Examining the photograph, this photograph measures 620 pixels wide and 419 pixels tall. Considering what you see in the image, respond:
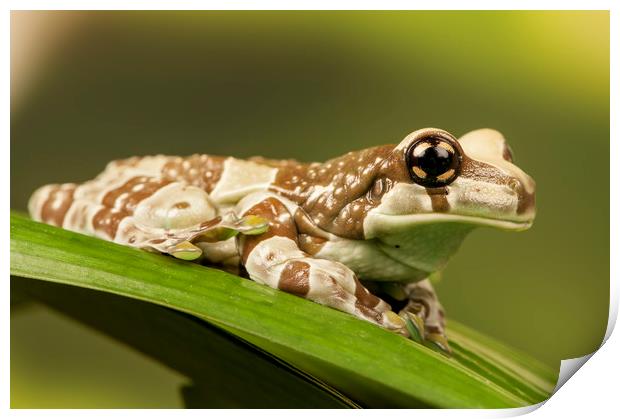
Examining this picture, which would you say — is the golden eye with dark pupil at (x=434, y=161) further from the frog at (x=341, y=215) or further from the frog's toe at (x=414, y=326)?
the frog's toe at (x=414, y=326)

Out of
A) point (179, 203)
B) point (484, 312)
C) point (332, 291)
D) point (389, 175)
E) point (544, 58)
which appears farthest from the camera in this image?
point (484, 312)

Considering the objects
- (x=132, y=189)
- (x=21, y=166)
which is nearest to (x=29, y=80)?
(x=21, y=166)

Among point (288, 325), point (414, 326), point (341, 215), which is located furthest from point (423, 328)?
point (288, 325)

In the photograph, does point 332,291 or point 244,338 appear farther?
point 332,291

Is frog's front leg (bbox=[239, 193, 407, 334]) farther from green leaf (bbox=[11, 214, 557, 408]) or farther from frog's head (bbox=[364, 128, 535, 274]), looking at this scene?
frog's head (bbox=[364, 128, 535, 274])

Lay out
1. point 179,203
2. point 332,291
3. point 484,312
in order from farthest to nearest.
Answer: point 484,312 → point 179,203 → point 332,291

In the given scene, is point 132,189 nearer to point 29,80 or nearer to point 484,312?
point 29,80

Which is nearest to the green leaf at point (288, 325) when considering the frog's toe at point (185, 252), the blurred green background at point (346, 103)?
the frog's toe at point (185, 252)

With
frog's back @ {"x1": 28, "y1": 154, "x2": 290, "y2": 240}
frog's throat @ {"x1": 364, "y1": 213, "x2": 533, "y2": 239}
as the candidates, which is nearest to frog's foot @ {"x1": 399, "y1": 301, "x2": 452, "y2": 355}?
frog's throat @ {"x1": 364, "y1": 213, "x2": 533, "y2": 239}
